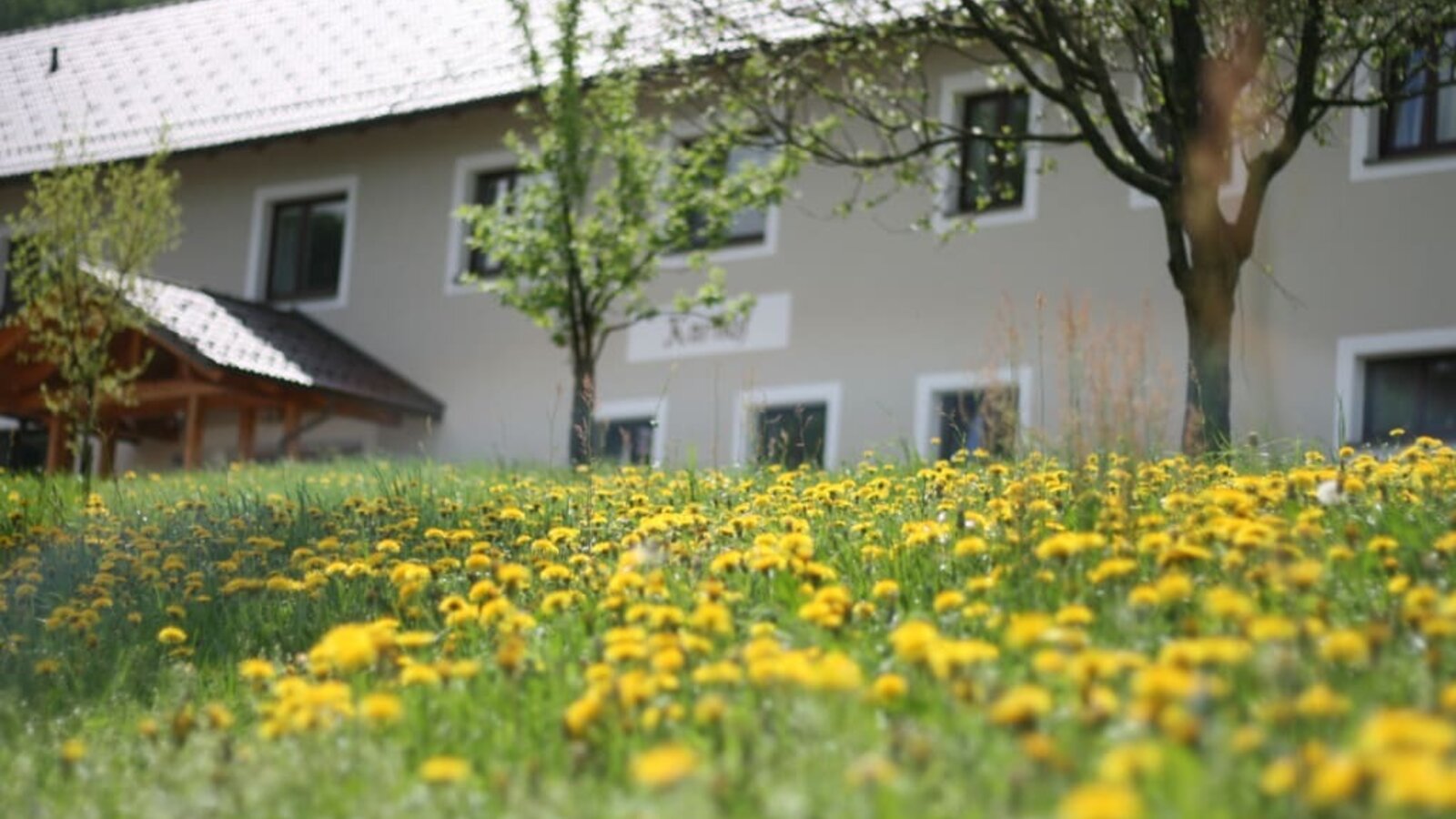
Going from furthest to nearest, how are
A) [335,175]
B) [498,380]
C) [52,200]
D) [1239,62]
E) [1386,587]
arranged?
1. [335,175]
2. [498,380]
3. [52,200]
4. [1239,62]
5. [1386,587]

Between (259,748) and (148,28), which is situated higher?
(148,28)

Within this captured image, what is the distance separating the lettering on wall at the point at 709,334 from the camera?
713 inches

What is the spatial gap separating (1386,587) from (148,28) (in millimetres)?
25441

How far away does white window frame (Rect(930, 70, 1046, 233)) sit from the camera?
659 inches

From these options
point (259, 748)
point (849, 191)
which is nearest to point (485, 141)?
point (849, 191)

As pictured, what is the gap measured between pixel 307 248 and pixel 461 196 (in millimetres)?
2485

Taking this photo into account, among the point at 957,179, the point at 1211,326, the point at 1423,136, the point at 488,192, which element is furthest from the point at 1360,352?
the point at 488,192

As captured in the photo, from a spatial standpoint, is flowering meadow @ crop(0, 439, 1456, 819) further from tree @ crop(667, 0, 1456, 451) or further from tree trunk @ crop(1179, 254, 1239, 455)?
tree @ crop(667, 0, 1456, 451)

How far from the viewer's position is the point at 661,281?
1900 centimetres

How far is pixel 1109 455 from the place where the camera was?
22.3 feet

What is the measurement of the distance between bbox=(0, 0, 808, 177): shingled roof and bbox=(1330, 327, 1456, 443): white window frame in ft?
22.0

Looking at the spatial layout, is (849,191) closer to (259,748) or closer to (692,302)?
(692,302)

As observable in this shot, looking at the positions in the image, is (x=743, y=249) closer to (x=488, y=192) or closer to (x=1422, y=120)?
(x=488, y=192)

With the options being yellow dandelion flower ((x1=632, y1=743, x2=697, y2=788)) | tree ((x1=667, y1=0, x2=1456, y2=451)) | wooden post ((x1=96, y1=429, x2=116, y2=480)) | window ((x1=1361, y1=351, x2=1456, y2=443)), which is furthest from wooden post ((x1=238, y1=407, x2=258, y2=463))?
yellow dandelion flower ((x1=632, y1=743, x2=697, y2=788))
